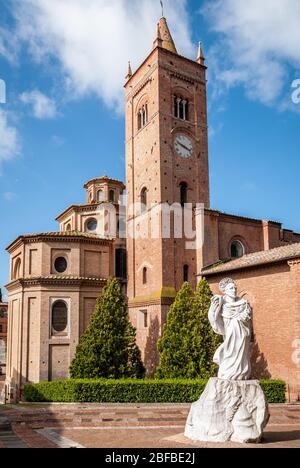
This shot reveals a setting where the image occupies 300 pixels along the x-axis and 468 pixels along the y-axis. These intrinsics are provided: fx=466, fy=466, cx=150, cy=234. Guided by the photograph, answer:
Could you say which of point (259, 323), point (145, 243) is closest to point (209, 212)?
point (145, 243)

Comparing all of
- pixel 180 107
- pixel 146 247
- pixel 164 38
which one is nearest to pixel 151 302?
pixel 146 247

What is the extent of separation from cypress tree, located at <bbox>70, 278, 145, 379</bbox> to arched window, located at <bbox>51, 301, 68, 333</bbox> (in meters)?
4.03

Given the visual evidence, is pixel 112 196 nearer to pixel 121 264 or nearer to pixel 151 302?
pixel 121 264

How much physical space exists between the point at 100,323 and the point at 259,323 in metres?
8.36

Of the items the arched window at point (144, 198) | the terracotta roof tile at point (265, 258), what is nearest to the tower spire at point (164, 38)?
the arched window at point (144, 198)

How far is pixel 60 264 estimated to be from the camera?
29828 mm

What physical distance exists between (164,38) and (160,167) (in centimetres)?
1062

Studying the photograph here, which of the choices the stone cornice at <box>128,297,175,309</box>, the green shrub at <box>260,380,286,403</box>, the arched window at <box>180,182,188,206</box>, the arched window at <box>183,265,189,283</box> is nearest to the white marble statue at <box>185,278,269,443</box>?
the green shrub at <box>260,380,286,403</box>

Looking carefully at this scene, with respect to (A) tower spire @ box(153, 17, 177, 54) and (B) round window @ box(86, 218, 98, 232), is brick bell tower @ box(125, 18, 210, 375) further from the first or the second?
(B) round window @ box(86, 218, 98, 232)

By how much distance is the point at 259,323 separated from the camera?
2169 centimetres

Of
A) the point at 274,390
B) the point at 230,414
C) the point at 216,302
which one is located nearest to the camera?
the point at 230,414

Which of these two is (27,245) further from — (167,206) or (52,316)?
(167,206)

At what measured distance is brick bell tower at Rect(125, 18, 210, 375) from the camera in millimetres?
27266

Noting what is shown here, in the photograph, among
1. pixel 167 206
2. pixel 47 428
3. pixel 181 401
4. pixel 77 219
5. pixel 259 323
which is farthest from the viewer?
pixel 77 219
